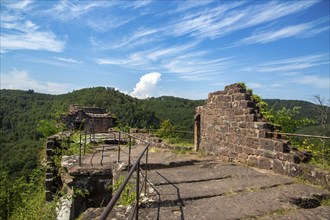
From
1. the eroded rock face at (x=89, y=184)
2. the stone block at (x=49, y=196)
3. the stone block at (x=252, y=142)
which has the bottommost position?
the stone block at (x=49, y=196)

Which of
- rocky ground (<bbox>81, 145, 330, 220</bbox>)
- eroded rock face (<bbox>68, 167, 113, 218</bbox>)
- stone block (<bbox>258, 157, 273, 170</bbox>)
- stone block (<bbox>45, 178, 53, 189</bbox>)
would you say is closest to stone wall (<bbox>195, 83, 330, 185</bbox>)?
stone block (<bbox>258, 157, 273, 170</bbox>)

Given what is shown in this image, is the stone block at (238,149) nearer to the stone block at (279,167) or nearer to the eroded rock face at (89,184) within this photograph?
the stone block at (279,167)

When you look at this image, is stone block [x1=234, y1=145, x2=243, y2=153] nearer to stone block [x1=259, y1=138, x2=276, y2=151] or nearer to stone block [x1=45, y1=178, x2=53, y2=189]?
stone block [x1=259, y1=138, x2=276, y2=151]

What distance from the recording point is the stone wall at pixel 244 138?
6059mm

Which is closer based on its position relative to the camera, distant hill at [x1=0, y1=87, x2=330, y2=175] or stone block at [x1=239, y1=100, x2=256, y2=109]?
stone block at [x1=239, y1=100, x2=256, y2=109]

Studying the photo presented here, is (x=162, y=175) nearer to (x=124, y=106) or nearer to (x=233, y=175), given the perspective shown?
(x=233, y=175)

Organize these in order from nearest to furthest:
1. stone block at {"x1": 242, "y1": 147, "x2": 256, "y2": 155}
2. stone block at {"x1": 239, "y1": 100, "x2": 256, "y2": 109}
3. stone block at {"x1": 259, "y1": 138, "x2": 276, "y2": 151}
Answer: stone block at {"x1": 259, "y1": 138, "x2": 276, "y2": 151}
stone block at {"x1": 242, "y1": 147, "x2": 256, "y2": 155}
stone block at {"x1": 239, "y1": 100, "x2": 256, "y2": 109}

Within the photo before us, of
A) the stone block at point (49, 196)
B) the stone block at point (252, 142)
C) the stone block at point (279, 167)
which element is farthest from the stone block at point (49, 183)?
the stone block at point (279, 167)

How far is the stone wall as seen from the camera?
606 cm

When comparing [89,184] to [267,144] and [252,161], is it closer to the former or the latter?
[252,161]

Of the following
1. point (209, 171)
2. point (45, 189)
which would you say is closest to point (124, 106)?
point (45, 189)

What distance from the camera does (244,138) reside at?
7680 millimetres

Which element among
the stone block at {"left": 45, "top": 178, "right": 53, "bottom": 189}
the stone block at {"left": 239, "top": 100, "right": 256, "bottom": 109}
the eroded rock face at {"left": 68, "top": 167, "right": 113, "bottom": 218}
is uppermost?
the stone block at {"left": 239, "top": 100, "right": 256, "bottom": 109}

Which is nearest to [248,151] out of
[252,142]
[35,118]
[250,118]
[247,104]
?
[252,142]
